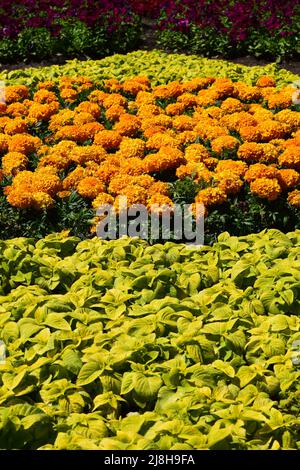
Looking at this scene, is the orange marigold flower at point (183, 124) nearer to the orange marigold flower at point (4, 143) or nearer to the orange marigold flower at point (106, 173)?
the orange marigold flower at point (106, 173)

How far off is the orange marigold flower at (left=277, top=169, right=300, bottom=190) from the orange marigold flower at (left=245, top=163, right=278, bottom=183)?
0.06 metres

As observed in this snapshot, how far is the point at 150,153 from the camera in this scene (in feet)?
18.1

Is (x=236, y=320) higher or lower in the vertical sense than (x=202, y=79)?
lower

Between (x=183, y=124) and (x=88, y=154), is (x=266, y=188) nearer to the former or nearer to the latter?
(x=183, y=124)

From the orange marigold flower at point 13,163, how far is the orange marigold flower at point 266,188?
1785mm

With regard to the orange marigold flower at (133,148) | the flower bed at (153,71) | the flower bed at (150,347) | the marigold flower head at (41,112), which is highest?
the flower bed at (153,71)

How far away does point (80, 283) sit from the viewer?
360cm

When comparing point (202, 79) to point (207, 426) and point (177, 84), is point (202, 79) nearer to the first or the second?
point (177, 84)

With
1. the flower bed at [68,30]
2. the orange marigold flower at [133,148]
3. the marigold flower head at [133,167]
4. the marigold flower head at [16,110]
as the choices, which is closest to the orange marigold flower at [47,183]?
the marigold flower head at [133,167]

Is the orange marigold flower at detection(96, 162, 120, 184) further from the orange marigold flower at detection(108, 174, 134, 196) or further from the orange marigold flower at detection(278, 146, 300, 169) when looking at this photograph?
the orange marigold flower at detection(278, 146, 300, 169)

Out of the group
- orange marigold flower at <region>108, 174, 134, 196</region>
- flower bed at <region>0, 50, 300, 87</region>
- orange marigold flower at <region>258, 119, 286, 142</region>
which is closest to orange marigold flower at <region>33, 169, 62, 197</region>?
orange marigold flower at <region>108, 174, 134, 196</region>

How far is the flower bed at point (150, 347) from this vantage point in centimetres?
258

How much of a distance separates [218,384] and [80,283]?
3.49ft
